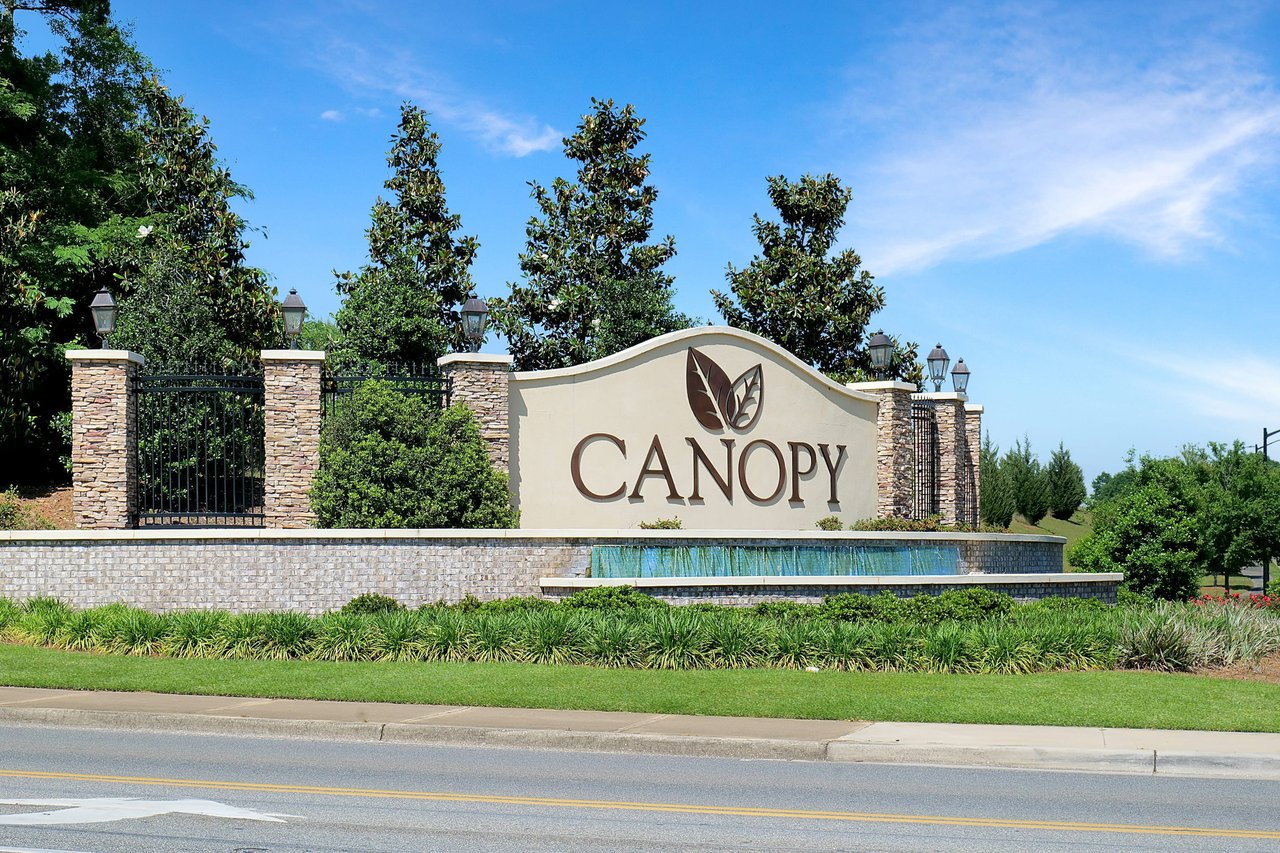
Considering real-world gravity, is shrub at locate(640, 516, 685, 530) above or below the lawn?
above

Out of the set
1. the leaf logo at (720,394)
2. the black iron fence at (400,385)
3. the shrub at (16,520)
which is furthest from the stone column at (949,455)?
the shrub at (16,520)

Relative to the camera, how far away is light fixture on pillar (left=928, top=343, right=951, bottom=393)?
30719mm

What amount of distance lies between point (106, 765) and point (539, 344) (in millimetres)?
28068

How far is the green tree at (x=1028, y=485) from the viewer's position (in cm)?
5297

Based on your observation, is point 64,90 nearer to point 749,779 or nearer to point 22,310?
point 22,310

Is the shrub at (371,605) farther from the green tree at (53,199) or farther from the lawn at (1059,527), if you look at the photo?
the lawn at (1059,527)

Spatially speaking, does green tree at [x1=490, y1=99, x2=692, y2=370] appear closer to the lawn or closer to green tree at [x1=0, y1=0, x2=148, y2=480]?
green tree at [x1=0, y1=0, x2=148, y2=480]

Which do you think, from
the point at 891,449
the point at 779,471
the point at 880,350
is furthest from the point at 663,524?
the point at 880,350

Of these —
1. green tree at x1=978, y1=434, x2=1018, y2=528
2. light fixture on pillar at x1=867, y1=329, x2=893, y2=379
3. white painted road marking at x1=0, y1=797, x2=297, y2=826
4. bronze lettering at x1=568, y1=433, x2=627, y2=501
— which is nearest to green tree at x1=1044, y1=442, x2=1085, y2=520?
green tree at x1=978, y1=434, x2=1018, y2=528

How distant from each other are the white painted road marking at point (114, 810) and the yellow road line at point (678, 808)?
61cm

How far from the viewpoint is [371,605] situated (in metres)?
19.1

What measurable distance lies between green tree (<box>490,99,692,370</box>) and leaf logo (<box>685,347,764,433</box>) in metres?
10.5

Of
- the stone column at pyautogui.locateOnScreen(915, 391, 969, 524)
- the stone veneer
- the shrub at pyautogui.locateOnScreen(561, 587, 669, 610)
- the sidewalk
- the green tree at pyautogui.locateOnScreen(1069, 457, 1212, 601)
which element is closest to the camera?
the sidewalk

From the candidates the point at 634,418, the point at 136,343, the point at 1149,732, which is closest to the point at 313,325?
the point at 136,343
